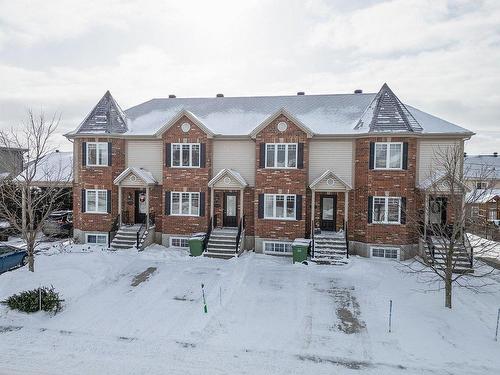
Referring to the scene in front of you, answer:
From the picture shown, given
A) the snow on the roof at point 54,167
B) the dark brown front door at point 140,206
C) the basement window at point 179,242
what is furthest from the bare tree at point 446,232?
the snow on the roof at point 54,167

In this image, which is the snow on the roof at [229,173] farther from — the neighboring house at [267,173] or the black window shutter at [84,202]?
the black window shutter at [84,202]

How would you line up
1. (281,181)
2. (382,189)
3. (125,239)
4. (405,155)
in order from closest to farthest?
(405,155) < (382,189) < (281,181) < (125,239)

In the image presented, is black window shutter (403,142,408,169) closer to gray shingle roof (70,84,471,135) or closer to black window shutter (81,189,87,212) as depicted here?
gray shingle roof (70,84,471,135)

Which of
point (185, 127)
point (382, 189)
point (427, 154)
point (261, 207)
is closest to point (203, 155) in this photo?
point (185, 127)

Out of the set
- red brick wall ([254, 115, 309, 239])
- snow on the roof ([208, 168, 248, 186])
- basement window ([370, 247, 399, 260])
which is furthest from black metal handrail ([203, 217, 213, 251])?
basement window ([370, 247, 399, 260])

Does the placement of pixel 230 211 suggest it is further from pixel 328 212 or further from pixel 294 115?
pixel 294 115

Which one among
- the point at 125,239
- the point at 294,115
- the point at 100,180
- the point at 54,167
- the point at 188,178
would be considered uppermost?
the point at 294,115
